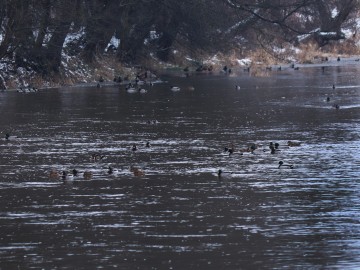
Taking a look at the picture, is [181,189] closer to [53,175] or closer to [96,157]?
[53,175]

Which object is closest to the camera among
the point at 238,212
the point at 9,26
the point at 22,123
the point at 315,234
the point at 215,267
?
the point at 215,267

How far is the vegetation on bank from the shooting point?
36344mm

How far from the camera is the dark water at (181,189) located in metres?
11.3

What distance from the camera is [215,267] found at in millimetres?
10672

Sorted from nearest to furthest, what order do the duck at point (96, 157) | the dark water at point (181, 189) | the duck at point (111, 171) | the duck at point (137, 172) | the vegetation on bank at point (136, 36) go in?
the dark water at point (181, 189) → the duck at point (137, 172) → the duck at point (111, 171) → the duck at point (96, 157) → the vegetation on bank at point (136, 36)

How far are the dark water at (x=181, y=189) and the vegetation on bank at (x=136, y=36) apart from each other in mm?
7208

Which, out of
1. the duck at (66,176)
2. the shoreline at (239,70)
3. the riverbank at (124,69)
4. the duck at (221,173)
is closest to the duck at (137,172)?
the duck at (66,176)

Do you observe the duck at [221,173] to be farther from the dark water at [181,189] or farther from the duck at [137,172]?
the duck at [137,172]

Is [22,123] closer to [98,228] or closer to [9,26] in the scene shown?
[9,26]

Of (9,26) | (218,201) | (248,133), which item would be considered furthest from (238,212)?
(9,26)

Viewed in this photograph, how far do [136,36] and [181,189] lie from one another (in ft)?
101

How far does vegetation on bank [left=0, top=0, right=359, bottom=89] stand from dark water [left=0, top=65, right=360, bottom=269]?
23.6 ft

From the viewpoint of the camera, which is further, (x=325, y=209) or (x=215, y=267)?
(x=325, y=209)

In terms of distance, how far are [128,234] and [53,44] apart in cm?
2615
